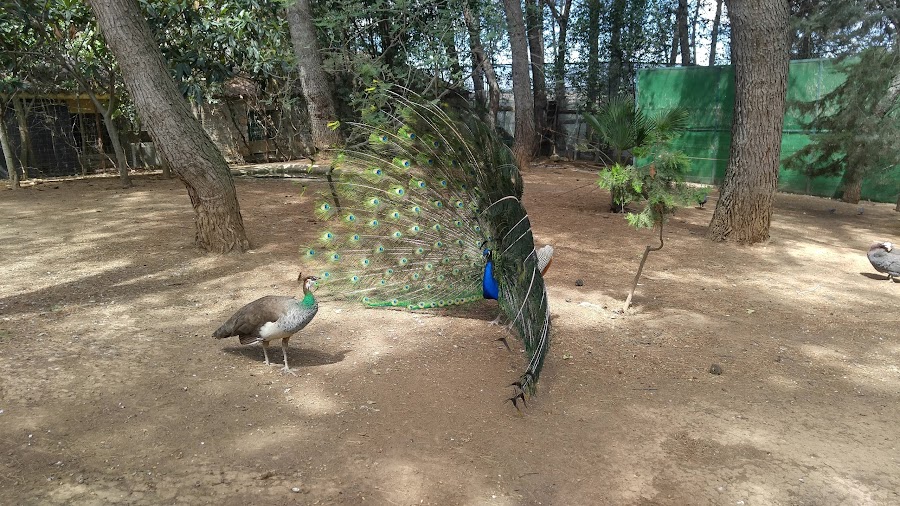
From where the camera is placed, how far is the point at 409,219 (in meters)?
6.14

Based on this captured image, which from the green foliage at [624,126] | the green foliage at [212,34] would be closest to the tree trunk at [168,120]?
the green foliage at [212,34]

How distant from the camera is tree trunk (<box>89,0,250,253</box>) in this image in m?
7.69

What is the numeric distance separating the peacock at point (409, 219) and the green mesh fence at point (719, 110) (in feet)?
31.6

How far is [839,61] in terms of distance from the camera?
13.1 metres

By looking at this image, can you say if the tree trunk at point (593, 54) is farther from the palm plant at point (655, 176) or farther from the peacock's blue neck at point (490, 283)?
the peacock's blue neck at point (490, 283)

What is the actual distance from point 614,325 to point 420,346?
6.96 feet

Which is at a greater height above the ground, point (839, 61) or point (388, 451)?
point (839, 61)

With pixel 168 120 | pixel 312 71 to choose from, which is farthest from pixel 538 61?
pixel 168 120

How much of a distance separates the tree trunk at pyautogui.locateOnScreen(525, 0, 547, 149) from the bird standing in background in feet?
47.6

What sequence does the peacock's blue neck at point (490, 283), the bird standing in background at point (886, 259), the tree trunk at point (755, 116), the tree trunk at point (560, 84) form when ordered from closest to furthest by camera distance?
the peacock's blue neck at point (490, 283), the bird standing in background at point (886, 259), the tree trunk at point (755, 116), the tree trunk at point (560, 84)

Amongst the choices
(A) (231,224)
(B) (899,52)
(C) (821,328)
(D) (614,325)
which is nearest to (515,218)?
(D) (614,325)

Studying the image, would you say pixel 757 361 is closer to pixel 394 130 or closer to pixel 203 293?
pixel 394 130

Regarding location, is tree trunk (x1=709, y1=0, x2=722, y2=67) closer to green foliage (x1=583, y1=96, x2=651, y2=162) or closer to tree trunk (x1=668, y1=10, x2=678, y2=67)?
tree trunk (x1=668, y1=10, x2=678, y2=67)

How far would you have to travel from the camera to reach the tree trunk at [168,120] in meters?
7.69
